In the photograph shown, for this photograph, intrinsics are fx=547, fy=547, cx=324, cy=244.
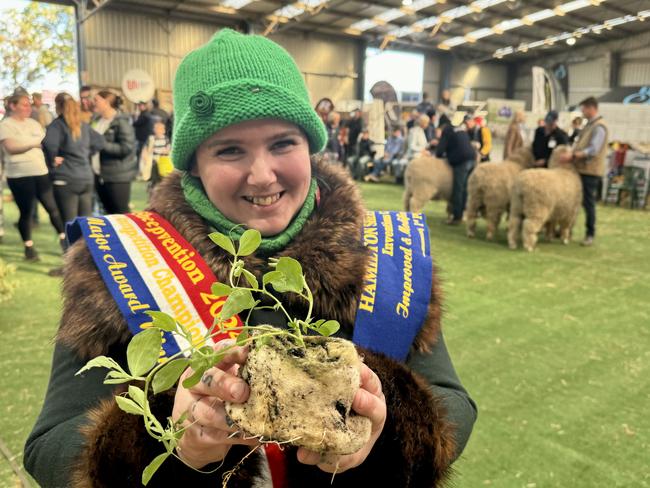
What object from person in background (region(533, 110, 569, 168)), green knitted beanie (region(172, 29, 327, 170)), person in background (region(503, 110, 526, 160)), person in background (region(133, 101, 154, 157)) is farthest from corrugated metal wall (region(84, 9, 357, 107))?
green knitted beanie (region(172, 29, 327, 170))

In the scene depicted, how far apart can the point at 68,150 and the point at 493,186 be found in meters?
4.47

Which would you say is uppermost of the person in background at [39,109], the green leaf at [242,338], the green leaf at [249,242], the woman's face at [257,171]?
the person in background at [39,109]

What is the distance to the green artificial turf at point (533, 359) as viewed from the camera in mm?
2330

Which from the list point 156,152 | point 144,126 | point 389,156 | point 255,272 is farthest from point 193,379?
point 389,156

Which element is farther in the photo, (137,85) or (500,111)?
(500,111)

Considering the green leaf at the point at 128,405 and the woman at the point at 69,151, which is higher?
the woman at the point at 69,151


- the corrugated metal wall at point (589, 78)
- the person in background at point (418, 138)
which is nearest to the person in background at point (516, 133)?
the person in background at point (418, 138)

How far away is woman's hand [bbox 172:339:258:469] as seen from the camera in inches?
27.6

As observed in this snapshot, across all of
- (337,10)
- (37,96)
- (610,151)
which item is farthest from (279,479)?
(337,10)

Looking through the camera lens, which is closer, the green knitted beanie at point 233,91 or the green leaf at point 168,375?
the green leaf at point 168,375

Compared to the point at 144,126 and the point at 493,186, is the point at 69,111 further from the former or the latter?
the point at 493,186

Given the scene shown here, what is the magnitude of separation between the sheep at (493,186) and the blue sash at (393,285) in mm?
5202

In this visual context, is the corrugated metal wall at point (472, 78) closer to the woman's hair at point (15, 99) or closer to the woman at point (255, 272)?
the woman's hair at point (15, 99)

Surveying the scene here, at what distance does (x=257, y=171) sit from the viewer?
117 cm
